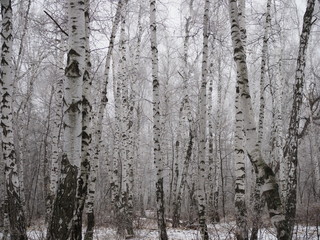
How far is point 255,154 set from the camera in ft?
16.0

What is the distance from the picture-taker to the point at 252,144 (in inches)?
194

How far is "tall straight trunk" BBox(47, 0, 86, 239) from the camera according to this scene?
3.97 m

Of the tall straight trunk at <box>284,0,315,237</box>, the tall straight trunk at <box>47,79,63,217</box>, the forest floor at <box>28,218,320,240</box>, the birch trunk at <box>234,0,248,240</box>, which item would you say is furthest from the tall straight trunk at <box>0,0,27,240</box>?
the tall straight trunk at <box>284,0,315,237</box>

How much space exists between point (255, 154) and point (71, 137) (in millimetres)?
2697

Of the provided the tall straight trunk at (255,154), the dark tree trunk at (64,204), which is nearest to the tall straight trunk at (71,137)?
the dark tree trunk at (64,204)

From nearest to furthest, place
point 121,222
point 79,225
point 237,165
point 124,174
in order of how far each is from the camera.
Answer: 1. point 79,225
2. point 237,165
3. point 121,222
4. point 124,174

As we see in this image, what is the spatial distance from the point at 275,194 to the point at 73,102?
3096 millimetres

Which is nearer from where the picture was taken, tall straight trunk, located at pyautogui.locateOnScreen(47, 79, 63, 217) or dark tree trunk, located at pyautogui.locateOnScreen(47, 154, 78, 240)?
dark tree trunk, located at pyautogui.locateOnScreen(47, 154, 78, 240)

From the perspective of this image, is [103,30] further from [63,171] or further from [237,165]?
[63,171]

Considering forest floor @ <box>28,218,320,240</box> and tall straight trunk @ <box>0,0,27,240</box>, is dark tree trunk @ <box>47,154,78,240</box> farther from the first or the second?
tall straight trunk @ <box>0,0,27,240</box>

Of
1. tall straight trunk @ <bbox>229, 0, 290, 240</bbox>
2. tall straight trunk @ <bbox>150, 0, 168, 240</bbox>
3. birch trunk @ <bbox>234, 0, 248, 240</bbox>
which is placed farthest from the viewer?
tall straight trunk @ <bbox>150, 0, 168, 240</bbox>

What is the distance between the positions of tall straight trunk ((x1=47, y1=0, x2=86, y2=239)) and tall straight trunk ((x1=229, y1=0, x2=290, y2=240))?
2.53 metres

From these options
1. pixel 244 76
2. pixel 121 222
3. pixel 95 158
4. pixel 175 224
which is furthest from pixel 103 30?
pixel 175 224

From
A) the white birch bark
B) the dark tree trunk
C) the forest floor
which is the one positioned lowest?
the forest floor
